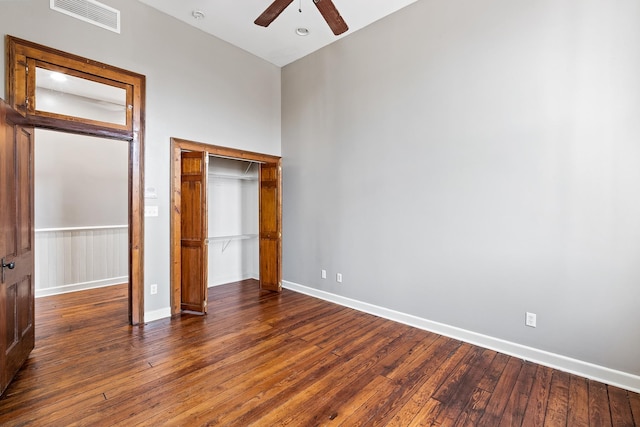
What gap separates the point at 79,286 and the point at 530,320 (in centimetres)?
633

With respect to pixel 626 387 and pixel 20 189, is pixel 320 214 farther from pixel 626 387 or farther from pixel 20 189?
pixel 626 387

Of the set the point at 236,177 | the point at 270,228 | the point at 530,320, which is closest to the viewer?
the point at 530,320

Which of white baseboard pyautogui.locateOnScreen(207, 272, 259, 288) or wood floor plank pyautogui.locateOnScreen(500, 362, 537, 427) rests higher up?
white baseboard pyautogui.locateOnScreen(207, 272, 259, 288)

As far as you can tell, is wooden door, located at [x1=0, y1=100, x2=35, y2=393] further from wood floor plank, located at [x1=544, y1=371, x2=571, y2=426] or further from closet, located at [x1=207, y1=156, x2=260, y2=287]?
wood floor plank, located at [x1=544, y1=371, x2=571, y2=426]

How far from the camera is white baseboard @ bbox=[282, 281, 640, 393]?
235 centimetres

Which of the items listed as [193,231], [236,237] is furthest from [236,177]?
[193,231]

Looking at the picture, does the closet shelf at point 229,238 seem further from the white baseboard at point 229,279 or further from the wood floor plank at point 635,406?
the wood floor plank at point 635,406

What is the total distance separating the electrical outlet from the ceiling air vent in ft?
17.4

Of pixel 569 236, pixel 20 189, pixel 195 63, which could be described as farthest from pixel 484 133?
pixel 20 189

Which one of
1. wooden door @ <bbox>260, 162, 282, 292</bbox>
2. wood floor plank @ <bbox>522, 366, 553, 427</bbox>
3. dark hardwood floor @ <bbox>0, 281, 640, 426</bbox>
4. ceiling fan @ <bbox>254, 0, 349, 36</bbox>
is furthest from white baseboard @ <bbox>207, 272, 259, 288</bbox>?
wood floor plank @ <bbox>522, 366, 553, 427</bbox>

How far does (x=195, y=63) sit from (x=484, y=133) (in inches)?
149

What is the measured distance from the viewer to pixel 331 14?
255 cm

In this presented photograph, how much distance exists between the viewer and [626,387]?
2.31m

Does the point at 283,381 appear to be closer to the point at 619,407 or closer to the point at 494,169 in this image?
the point at 619,407
